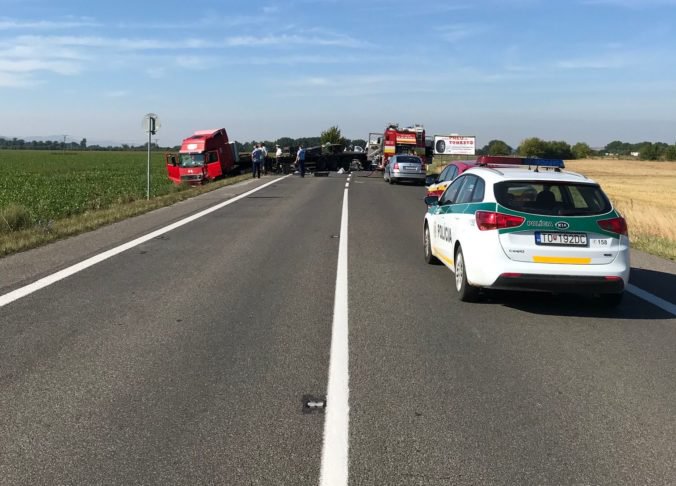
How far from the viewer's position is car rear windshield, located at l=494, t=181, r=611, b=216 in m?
7.09

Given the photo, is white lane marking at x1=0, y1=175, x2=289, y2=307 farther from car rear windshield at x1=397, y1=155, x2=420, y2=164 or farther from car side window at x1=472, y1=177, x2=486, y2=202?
car rear windshield at x1=397, y1=155, x2=420, y2=164

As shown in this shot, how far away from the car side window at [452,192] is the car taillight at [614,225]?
216 cm

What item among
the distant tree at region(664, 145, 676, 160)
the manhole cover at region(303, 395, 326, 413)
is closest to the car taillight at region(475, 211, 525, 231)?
the manhole cover at region(303, 395, 326, 413)

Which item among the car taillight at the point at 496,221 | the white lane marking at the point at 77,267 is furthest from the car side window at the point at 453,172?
the car taillight at the point at 496,221

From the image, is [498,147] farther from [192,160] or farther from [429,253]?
[429,253]

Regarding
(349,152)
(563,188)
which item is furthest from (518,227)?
(349,152)

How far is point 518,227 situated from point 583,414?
9.51ft

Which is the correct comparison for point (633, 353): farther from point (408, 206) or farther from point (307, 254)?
point (408, 206)

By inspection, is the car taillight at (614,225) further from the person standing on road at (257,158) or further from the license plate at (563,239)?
the person standing on road at (257,158)

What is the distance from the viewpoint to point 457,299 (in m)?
7.69

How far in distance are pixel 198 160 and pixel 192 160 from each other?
13.9 inches

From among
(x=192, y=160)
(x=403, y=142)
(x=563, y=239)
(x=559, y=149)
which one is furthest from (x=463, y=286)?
(x=559, y=149)

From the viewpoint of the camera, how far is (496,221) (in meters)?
7.06

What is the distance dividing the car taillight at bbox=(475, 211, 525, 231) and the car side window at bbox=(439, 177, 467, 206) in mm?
1615
